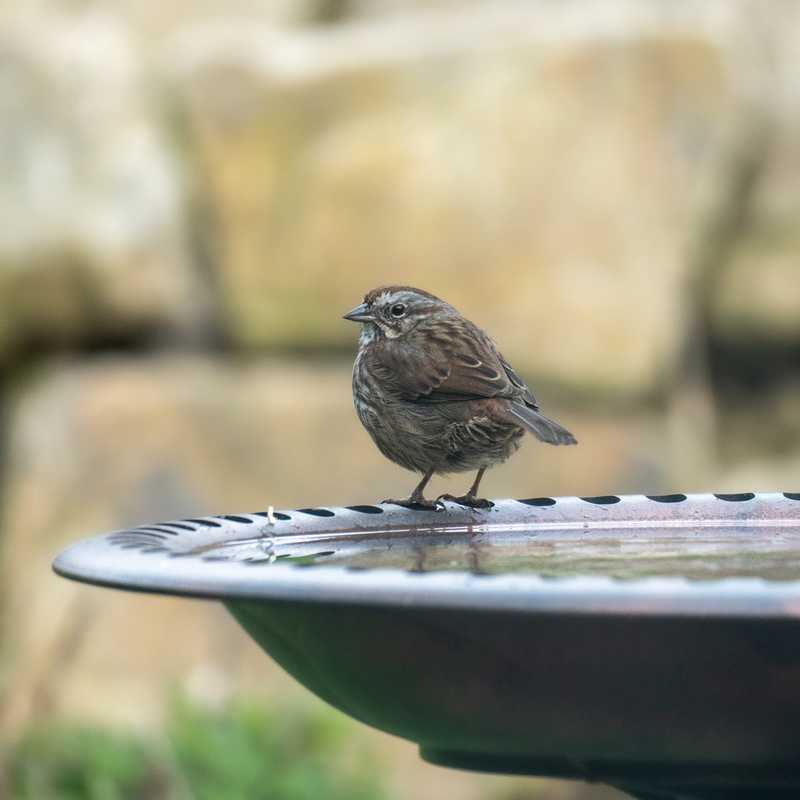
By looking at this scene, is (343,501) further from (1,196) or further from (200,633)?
(1,196)

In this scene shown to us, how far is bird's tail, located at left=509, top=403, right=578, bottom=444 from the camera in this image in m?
4.06

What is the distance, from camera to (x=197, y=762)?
5.64 m

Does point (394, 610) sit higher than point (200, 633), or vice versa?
point (200, 633)

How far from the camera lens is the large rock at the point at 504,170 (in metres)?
7.23

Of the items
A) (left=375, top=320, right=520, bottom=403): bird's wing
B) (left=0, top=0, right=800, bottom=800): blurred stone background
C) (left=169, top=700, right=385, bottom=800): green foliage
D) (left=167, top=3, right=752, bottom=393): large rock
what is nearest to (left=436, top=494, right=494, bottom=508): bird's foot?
(left=375, top=320, right=520, bottom=403): bird's wing

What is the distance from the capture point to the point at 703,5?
23.8 feet

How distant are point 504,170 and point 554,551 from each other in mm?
4339

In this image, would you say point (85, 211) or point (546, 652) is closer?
point (546, 652)

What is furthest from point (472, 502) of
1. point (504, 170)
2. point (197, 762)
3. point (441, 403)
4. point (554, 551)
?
point (504, 170)

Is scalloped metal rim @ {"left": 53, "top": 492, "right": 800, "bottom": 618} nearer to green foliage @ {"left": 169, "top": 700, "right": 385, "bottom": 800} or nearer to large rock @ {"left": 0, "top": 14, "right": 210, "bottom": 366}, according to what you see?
green foliage @ {"left": 169, "top": 700, "right": 385, "bottom": 800}

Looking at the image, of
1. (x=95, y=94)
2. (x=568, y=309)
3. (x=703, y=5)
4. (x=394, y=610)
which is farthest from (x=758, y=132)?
(x=394, y=610)

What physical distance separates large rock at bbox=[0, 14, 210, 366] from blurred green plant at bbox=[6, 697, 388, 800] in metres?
2.11

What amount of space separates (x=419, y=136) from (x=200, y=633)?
7.85ft

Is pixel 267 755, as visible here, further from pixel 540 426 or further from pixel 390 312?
pixel 540 426
